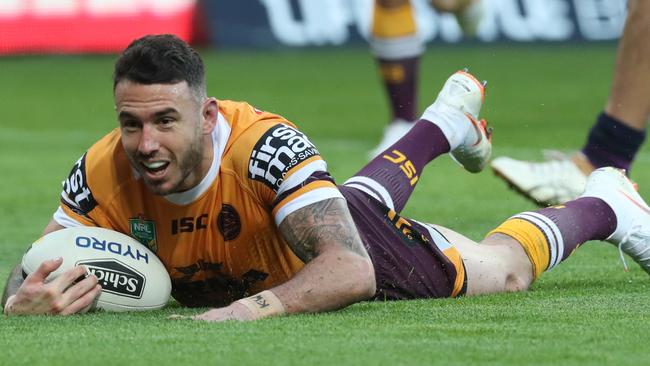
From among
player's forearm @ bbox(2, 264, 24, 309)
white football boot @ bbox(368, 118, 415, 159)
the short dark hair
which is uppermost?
the short dark hair

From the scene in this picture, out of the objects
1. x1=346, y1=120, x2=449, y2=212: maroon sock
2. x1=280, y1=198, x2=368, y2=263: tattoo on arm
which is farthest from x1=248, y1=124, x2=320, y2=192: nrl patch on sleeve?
x1=346, y1=120, x2=449, y2=212: maroon sock

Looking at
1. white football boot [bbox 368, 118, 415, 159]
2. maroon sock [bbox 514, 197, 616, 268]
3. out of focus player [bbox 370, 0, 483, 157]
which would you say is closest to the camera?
maroon sock [bbox 514, 197, 616, 268]

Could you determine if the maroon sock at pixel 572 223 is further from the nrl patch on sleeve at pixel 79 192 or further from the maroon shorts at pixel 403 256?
the nrl patch on sleeve at pixel 79 192

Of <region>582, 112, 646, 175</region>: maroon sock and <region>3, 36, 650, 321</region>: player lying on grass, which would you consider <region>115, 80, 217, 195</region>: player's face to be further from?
<region>582, 112, 646, 175</region>: maroon sock

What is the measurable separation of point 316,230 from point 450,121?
1.32 meters

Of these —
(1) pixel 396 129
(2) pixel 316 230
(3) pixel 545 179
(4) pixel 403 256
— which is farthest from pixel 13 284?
(1) pixel 396 129

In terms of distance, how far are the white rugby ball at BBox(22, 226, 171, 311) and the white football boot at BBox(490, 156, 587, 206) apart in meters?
2.10

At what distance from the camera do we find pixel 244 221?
4.07m

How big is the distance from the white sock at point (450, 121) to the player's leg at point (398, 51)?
9.46ft

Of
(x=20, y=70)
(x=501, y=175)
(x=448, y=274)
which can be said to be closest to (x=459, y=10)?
(x=501, y=175)

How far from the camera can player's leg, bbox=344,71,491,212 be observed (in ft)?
15.5

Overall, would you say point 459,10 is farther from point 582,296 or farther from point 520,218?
point 582,296

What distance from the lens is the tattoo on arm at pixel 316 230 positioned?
12.9 feet

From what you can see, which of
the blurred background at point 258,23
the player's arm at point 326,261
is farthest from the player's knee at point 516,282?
the blurred background at point 258,23
